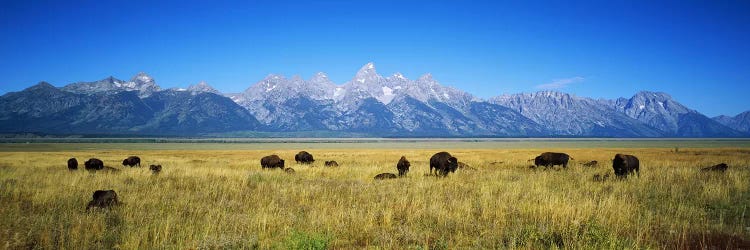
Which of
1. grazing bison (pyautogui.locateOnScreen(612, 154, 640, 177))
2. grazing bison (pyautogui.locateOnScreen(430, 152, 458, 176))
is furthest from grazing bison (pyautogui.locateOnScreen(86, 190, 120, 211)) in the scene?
grazing bison (pyautogui.locateOnScreen(612, 154, 640, 177))

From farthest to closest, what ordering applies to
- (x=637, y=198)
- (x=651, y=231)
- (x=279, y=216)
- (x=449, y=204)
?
(x=637, y=198), (x=449, y=204), (x=279, y=216), (x=651, y=231)

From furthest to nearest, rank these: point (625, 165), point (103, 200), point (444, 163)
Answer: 1. point (444, 163)
2. point (625, 165)
3. point (103, 200)

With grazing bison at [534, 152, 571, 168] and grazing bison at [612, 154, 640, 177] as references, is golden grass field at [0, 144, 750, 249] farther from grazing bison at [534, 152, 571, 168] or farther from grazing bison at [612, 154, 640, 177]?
grazing bison at [534, 152, 571, 168]

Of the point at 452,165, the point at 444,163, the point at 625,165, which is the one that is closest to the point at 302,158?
the point at 444,163

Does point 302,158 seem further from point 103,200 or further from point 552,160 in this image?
point 103,200

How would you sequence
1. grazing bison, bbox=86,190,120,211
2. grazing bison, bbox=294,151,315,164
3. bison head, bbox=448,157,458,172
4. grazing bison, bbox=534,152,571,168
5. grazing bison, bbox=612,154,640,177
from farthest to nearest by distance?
1. grazing bison, bbox=294,151,315,164
2. grazing bison, bbox=534,152,571,168
3. bison head, bbox=448,157,458,172
4. grazing bison, bbox=612,154,640,177
5. grazing bison, bbox=86,190,120,211

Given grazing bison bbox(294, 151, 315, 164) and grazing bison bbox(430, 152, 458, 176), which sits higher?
grazing bison bbox(430, 152, 458, 176)

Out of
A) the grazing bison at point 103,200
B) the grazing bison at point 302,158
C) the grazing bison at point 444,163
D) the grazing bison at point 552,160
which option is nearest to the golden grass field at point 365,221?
the grazing bison at point 103,200

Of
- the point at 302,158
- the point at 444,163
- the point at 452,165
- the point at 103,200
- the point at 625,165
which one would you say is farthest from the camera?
the point at 302,158

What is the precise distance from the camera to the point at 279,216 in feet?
Result: 29.1

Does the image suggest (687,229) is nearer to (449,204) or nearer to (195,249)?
(449,204)

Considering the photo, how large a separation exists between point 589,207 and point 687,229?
77.6 inches

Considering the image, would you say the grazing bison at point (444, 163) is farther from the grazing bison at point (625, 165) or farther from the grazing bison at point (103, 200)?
the grazing bison at point (103, 200)

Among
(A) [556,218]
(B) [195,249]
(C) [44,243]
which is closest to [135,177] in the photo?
(C) [44,243]
